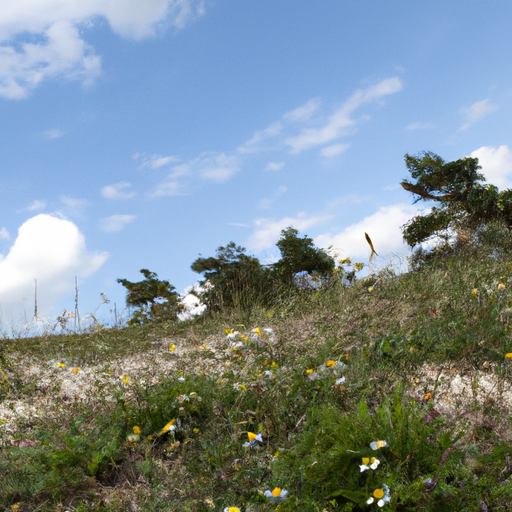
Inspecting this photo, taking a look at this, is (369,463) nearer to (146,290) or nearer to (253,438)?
(253,438)

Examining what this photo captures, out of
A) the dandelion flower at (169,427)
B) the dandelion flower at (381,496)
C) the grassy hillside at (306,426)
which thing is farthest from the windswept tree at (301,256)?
the dandelion flower at (381,496)

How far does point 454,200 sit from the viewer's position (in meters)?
13.4

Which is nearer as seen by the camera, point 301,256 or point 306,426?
point 306,426

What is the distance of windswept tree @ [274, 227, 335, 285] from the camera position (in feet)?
37.2

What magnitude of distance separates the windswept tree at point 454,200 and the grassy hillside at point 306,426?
24.7 ft

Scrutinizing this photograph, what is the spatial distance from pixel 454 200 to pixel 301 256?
485cm

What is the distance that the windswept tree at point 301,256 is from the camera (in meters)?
11.3

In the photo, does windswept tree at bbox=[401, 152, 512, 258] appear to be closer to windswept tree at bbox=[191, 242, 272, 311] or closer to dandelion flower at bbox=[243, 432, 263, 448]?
windswept tree at bbox=[191, 242, 272, 311]

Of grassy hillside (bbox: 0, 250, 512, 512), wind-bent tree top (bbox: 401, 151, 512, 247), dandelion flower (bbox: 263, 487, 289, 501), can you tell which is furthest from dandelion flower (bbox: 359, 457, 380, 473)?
wind-bent tree top (bbox: 401, 151, 512, 247)

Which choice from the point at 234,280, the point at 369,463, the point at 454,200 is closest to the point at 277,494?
the point at 369,463

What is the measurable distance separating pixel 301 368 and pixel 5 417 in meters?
2.70

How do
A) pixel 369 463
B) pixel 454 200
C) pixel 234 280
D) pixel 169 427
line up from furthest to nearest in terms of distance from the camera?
1. pixel 454 200
2. pixel 234 280
3. pixel 169 427
4. pixel 369 463

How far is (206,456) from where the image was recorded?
3.04 m

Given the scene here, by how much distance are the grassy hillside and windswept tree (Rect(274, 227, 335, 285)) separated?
5.81 metres
